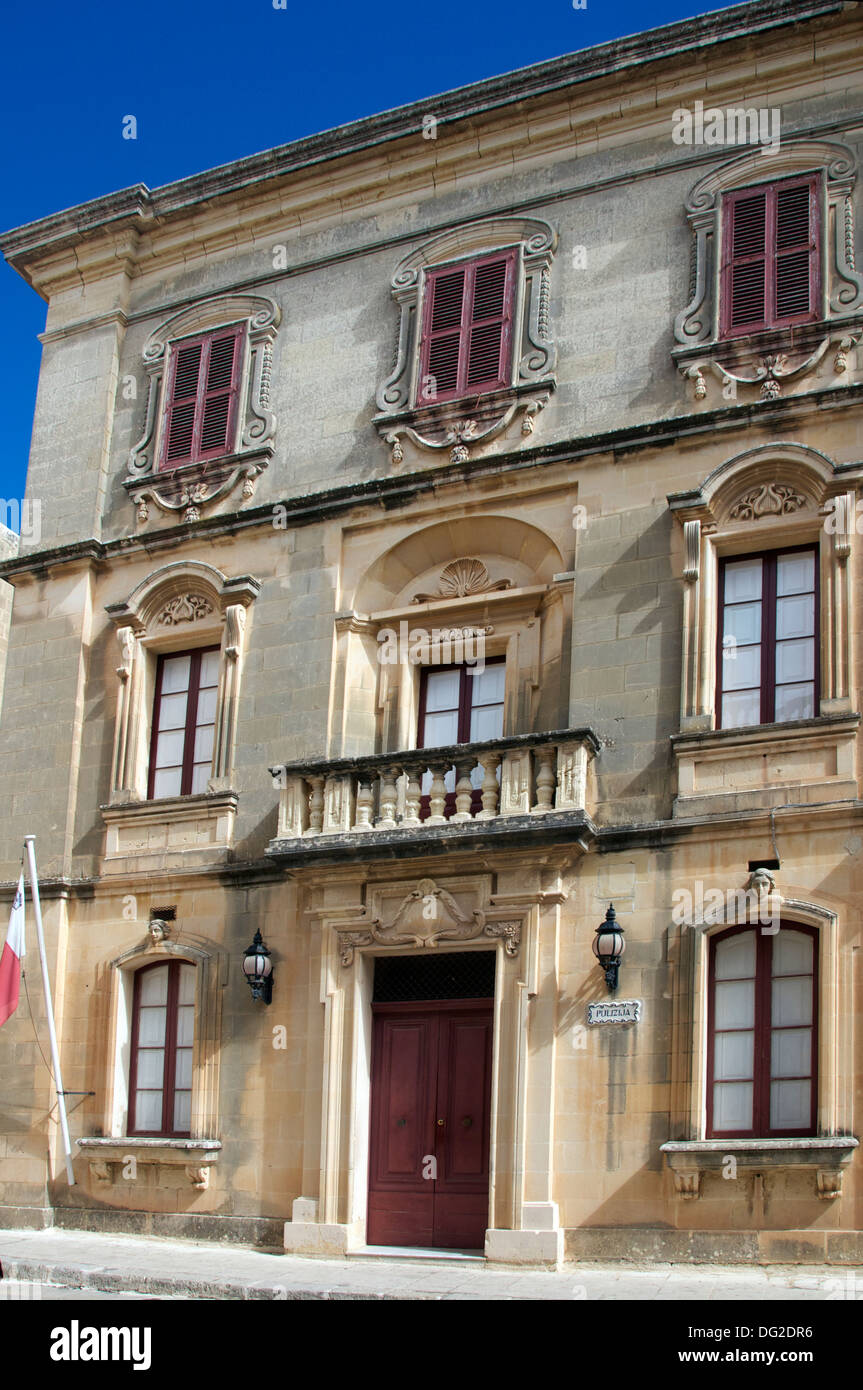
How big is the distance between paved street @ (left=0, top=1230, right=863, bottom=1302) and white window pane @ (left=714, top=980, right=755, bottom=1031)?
2.23m

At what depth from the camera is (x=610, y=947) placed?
16016mm

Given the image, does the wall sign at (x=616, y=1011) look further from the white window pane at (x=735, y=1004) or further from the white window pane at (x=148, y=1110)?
the white window pane at (x=148, y=1110)

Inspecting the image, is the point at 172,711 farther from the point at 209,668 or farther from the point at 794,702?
the point at 794,702

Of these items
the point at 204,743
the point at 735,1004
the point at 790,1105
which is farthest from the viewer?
the point at 204,743

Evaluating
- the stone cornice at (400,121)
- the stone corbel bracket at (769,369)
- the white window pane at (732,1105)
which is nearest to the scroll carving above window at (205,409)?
the stone cornice at (400,121)

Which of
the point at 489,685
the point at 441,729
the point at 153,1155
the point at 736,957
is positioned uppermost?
the point at 489,685

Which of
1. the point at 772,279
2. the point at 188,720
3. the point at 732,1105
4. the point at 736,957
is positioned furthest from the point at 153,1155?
the point at 772,279

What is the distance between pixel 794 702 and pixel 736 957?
8.58ft

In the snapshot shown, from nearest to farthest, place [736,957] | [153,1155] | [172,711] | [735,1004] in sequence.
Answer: [735,1004], [736,957], [153,1155], [172,711]

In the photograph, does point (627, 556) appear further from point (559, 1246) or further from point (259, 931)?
point (559, 1246)

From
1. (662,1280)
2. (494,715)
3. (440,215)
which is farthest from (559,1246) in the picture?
(440,215)

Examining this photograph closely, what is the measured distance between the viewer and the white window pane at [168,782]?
65.7ft

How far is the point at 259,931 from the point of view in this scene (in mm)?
18203
